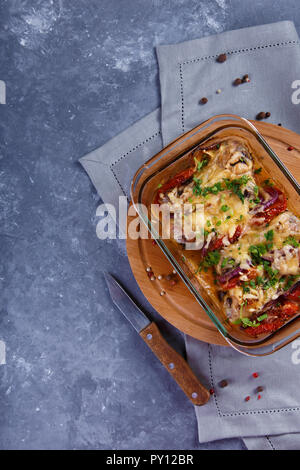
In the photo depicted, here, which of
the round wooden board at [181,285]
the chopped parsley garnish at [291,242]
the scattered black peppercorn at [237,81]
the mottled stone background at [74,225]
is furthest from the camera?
the mottled stone background at [74,225]

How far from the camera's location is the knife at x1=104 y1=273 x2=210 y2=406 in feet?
8.50

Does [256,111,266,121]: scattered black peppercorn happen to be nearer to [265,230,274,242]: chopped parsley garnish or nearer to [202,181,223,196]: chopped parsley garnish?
[202,181,223,196]: chopped parsley garnish

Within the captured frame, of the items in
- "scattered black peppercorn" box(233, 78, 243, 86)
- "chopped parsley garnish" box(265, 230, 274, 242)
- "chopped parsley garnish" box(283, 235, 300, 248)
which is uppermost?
"scattered black peppercorn" box(233, 78, 243, 86)

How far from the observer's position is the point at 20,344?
8.94 feet

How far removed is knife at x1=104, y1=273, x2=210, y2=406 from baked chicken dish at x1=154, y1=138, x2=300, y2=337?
0.50 meters

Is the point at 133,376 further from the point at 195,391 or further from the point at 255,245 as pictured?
the point at 255,245

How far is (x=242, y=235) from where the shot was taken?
7.60ft

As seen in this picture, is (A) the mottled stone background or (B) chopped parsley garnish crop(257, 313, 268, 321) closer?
(B) chopped parsley garnish crop(257, 313, 268, 321)

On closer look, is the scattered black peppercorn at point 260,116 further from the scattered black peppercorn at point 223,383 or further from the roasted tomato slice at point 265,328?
the scattered black peppercorn at point 223,383

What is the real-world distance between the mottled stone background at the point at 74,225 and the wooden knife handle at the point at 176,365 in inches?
4.8

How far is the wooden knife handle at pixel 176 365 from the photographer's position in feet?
8.50

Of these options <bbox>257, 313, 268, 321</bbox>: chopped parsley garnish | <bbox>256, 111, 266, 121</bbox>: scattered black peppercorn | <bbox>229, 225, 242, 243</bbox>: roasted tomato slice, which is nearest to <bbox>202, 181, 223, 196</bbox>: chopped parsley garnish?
<bbox>229, 225, 242, 243</bbox>: roasted tomato slice

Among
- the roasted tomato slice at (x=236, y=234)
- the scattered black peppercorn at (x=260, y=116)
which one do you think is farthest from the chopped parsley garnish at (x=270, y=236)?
the scattered black peppercorn at (x=260, y=116)

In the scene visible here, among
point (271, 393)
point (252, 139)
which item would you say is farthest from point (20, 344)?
point (252, 139)
